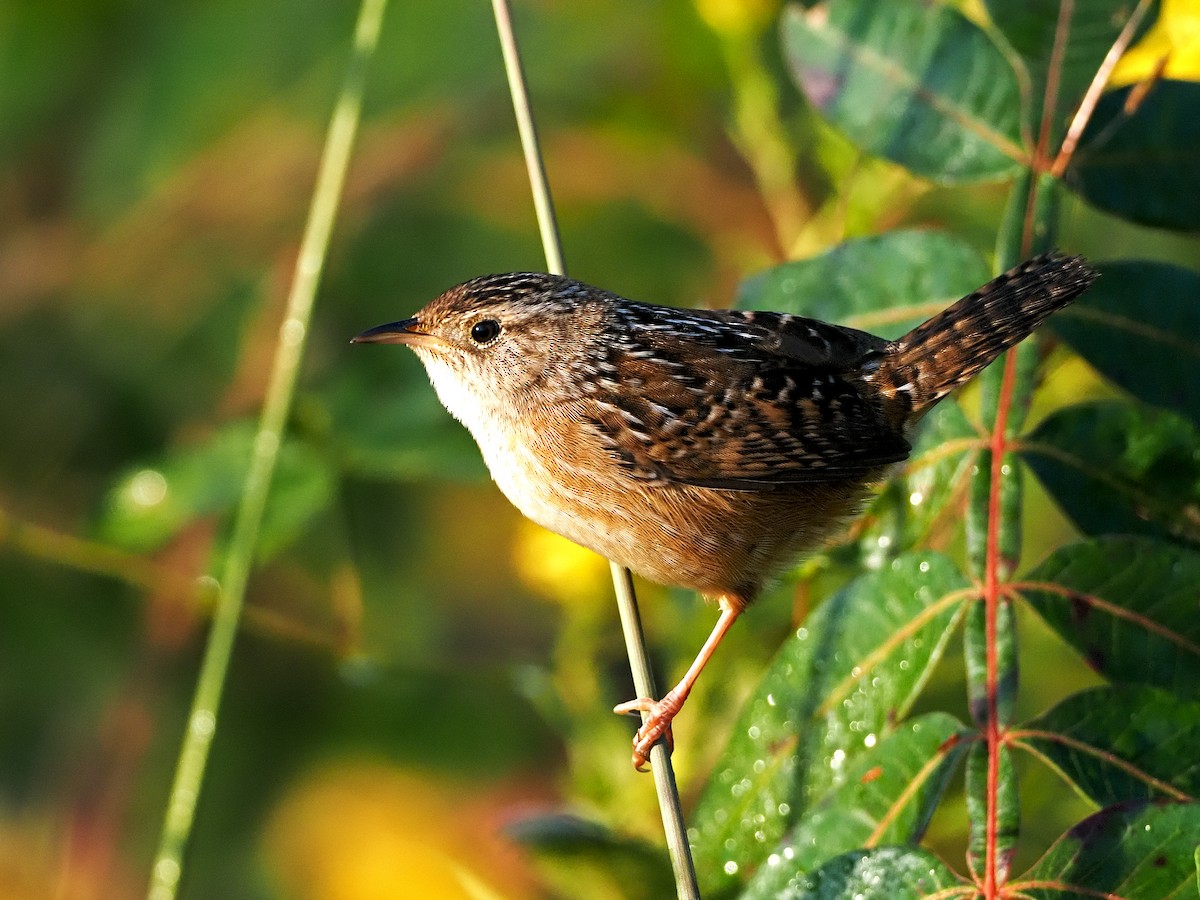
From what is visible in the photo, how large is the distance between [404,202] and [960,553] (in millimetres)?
2576

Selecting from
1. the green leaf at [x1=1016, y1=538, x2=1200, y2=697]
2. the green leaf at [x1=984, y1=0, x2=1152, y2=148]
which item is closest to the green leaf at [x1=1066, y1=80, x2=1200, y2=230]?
the green leaf at [x1=984, y1=0, x2=1152, y2=148]

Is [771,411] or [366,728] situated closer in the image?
[771,411]

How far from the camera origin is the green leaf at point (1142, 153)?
2260mm

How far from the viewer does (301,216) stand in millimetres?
4770

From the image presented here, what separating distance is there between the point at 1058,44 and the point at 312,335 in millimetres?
2819

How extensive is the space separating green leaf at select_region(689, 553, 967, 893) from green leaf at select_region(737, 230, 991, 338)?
52 cm

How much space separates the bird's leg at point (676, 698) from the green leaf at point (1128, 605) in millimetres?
702

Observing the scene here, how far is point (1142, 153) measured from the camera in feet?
7.50

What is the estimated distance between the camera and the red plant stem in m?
1.72

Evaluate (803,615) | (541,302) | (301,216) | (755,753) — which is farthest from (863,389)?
(301,216)

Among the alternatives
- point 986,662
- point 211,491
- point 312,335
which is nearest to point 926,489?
point 986,662

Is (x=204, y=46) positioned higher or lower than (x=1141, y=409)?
higher

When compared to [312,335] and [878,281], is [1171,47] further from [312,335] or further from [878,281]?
[312,335]

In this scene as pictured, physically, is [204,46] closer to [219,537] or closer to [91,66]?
[91,66]
